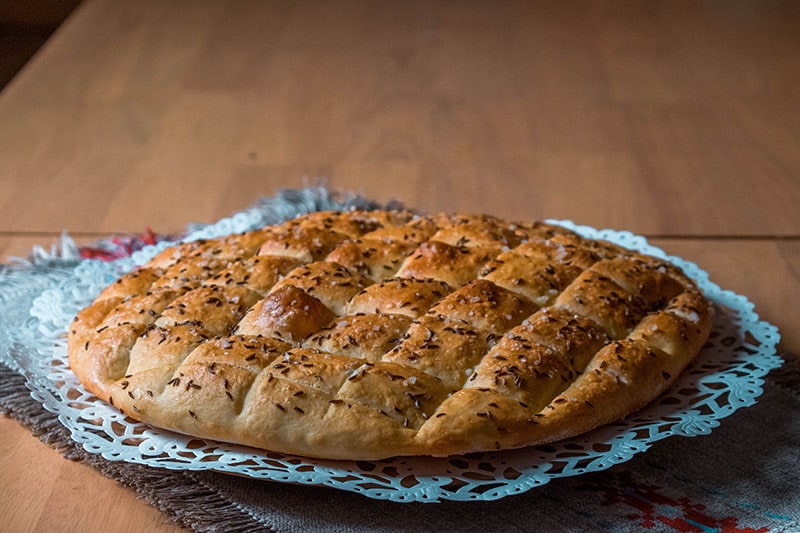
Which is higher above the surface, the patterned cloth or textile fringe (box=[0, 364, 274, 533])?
the patterned cloth

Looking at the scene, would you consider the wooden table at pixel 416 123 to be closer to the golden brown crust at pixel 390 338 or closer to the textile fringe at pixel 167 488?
the textile fringe at pixel 167 488

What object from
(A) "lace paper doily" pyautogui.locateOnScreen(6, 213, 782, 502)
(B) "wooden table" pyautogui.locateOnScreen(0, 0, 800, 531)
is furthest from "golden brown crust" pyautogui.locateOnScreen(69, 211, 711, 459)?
(B) "wooden table" pyautogui.locateOnScreen(0, 0, 800, 531)

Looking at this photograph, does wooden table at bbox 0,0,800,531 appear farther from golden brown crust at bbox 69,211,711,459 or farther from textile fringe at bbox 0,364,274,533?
golden brown crust at bbox 69,211,711,459

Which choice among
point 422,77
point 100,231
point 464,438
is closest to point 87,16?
point 422,77

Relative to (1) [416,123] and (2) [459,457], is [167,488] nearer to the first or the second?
(2) [459,457]

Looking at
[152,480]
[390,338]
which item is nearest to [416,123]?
[390,338]

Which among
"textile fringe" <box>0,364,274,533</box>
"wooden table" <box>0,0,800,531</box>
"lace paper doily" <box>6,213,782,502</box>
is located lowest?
"textile fringe" <box>0,364,274,533</box>

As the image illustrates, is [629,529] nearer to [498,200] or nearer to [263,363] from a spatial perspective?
[263,363]
